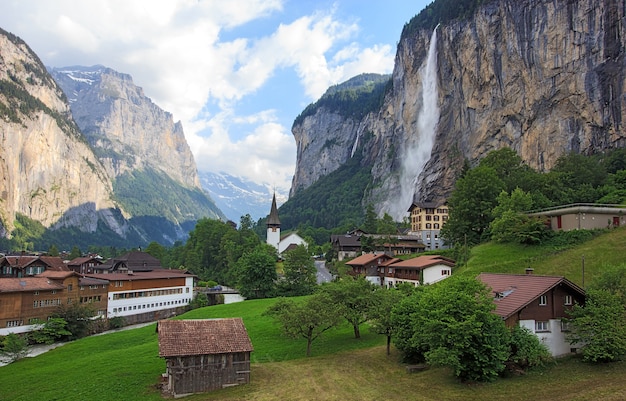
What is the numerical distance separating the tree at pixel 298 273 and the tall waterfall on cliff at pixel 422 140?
80.1 meters

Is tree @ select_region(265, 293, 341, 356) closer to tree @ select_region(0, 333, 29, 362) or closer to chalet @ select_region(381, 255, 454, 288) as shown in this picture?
chalet @ select_region(381, 255, 454, 288)

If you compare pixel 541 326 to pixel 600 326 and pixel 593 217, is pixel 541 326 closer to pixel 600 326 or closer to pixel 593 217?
pixel 600 326

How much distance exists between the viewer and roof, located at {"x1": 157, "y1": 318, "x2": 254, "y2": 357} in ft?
93.9

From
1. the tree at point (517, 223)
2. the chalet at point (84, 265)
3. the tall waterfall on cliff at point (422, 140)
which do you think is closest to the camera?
the tree at point (517, 223)

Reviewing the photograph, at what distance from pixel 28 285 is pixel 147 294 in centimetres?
1855

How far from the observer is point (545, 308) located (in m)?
28.0

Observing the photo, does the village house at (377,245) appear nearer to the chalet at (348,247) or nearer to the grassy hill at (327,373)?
the chalet at (348,247)

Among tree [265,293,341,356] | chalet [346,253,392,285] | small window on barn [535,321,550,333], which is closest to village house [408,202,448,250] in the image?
chalet [346,253,392,285]

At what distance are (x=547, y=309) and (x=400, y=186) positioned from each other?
440 feet

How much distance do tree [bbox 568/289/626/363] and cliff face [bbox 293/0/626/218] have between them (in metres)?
68.3

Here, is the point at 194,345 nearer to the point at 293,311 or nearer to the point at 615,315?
the point at 293,311

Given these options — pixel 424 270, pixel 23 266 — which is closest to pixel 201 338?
pixel 424 270

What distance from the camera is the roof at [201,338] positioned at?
28609 mm

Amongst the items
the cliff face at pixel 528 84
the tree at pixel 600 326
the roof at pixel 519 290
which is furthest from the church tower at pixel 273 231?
the tree at pixel 600 326
